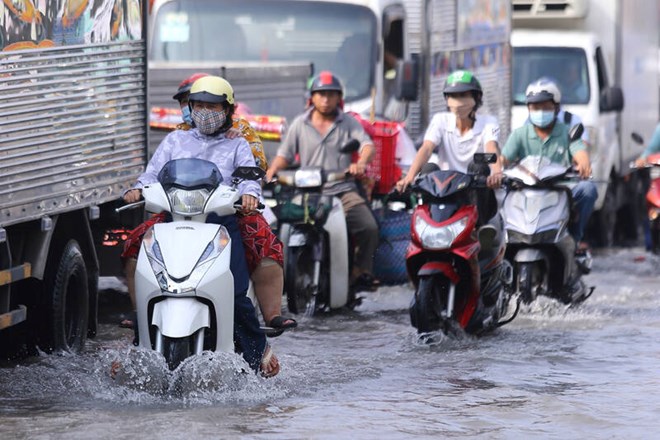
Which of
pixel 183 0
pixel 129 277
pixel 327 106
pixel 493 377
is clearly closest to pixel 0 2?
pixel 129 277

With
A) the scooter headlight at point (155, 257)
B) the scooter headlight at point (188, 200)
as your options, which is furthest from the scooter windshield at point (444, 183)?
the scooter headlight at point (155, 257)

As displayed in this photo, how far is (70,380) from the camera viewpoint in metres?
8.63

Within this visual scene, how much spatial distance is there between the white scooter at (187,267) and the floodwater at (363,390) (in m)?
0.12

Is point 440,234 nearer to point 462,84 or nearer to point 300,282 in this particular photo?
point 462,84

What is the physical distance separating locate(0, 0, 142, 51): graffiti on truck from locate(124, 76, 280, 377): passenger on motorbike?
94 centimetres

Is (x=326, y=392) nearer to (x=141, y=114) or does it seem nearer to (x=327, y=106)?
(x=141, y=114)

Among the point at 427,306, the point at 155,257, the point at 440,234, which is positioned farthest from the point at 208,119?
the point at 427,306

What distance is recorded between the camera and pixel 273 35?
15.9 metres

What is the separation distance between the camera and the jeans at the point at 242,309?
820 centimetres

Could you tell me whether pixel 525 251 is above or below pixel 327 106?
below

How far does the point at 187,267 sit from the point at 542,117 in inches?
191

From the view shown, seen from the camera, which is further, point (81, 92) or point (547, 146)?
point (547, 146)

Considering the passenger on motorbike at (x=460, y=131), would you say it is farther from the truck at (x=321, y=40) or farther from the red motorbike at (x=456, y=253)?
the truck at (x=321, y=40)

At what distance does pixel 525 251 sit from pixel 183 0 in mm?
5510
